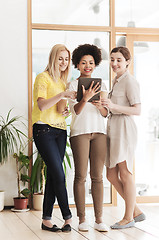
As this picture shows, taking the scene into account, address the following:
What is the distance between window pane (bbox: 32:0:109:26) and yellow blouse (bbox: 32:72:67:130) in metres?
1.47

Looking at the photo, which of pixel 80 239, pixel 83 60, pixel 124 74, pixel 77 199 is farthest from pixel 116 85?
pixel 80 239

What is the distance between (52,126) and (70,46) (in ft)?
5.28

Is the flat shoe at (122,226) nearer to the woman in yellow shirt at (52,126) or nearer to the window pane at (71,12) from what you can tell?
the woman in yellow shirt at (52,126)

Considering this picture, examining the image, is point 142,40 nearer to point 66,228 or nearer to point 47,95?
point 47,95

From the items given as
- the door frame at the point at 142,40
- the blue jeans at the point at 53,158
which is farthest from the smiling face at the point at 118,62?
the door frame at the point at 142,40

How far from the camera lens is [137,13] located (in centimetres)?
480

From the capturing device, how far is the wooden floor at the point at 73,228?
10.4 ft

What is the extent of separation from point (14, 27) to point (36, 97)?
1528 millimetres

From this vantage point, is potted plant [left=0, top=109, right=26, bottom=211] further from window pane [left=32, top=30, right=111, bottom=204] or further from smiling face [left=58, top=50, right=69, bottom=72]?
smiling face [left=58, top=50, right=69, bottom=72]

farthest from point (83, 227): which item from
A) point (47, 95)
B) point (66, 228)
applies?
point (47, 95)

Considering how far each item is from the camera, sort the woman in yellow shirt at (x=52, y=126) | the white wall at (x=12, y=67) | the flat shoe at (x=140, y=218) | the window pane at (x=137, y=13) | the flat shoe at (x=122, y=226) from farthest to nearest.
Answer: the window pane at (x=137, y=13)
the white wall at (x=12, y=67)
the flat shoe at (x=140, y=218)
the flat shoe at (x=122, y=226)
the woman in yellow shirt at (x=52, y=126)

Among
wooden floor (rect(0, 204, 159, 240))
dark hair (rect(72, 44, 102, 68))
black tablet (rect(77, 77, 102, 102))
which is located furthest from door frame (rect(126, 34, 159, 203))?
black tablet (rect(77, 77, 102, 102))

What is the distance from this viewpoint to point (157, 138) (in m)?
4.89

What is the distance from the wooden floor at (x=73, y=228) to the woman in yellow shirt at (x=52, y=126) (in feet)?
0.46
